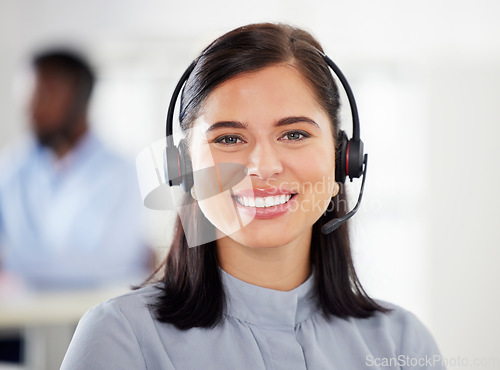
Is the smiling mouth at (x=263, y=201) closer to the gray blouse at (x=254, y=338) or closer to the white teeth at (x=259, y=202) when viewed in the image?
the white teeth at (x=259, y=202)

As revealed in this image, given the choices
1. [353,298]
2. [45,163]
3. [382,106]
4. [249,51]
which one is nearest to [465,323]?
[353,298]

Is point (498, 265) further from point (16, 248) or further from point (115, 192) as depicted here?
point (16, 248)

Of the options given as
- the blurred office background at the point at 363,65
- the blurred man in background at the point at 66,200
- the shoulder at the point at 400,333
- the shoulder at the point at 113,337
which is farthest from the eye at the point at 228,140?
the blurred office background at the point at 363,65

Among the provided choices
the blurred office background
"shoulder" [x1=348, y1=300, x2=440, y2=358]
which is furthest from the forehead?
the blurred office background

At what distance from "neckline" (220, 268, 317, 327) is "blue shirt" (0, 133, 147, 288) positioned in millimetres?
1410

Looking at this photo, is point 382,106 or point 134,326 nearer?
point 134,326

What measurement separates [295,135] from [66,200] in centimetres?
168

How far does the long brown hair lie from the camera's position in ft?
2.98

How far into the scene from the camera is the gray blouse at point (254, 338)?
2.85 ft

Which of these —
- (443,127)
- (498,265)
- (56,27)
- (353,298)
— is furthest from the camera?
(56,27)

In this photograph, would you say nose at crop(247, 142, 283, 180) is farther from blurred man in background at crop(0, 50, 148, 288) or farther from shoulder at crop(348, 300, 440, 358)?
blurred man in background at crop(0, 50, 148, 288)

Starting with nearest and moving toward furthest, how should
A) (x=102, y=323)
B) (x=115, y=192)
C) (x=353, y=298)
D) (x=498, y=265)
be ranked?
(x=102, y=323) → (x=353, y=298) → (x=498, y=265) → (x=115, y=192)

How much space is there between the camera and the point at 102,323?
2.87 ft

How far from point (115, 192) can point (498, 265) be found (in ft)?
4.78
